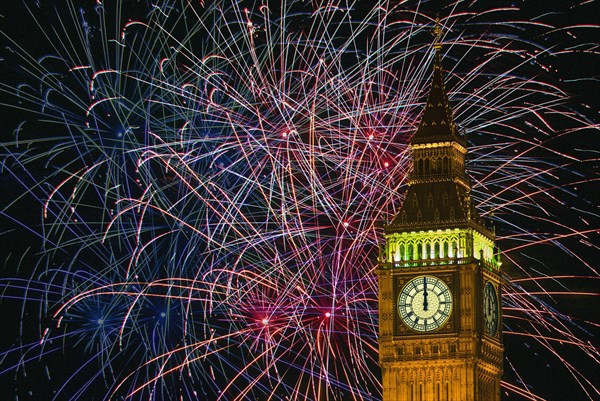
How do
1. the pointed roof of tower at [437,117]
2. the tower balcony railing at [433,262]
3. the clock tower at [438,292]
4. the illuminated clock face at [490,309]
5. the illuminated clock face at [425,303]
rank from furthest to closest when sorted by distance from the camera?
the pointed roof of tower at [437,117]
the illuminated clock face at [490,309]
the tower balcony railing at [433,262]
the illuminated clock face at [425,303]
the clock tower at [438,292]

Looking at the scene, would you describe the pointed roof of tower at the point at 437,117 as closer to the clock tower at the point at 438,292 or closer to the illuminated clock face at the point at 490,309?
the clock tower at the point at 438,292

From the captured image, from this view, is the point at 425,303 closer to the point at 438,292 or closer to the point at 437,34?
the point at 438,292

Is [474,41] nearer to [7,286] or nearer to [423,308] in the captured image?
[423,308]

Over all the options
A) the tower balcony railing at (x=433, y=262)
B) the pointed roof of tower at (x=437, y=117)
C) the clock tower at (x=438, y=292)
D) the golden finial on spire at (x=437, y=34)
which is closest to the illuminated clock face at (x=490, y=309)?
the clock tower at (x=438, y=292)

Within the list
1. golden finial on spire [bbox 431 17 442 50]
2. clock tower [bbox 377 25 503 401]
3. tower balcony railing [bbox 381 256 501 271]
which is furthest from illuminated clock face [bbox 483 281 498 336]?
golden finial on spire [bbox 431 17 442 50]

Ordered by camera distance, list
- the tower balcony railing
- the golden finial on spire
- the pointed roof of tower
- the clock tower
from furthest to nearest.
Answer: the pointed roof of tower → the tower balcony railing → the clock tower → the golden finial on spire

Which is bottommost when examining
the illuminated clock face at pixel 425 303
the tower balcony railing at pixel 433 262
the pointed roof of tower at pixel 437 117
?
the illuminated clock face at pixel 425 303

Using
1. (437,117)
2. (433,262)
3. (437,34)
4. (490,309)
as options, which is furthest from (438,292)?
(437,34)

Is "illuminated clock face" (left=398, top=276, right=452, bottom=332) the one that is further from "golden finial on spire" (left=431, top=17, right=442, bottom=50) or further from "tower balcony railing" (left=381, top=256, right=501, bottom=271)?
"golden finial on spire" (left=431, top=17, right=442, bottom=50)
